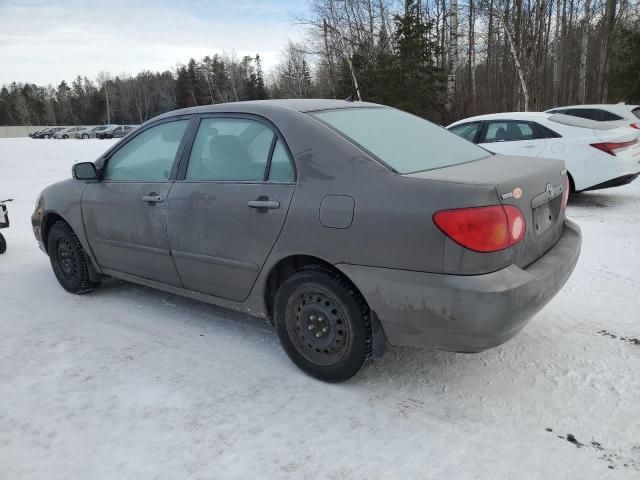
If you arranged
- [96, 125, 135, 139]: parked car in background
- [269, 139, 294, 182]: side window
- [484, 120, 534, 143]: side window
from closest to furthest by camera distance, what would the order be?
[269, 139, 294, 182]: side window → [484, 120, 534, 143]: side window → [96, 125, 135, 139]: parked car in background

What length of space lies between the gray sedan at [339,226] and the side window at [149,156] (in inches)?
0.5

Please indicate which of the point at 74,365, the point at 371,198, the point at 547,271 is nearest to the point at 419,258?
the point at 371,198

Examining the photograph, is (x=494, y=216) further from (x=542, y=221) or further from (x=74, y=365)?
(x=74, y=365)

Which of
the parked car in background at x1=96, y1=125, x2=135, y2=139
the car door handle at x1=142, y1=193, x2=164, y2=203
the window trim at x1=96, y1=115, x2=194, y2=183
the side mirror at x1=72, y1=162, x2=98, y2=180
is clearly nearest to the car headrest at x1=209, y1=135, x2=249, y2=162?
the window trim at x1=96, y1=115, x2=194, y2=183

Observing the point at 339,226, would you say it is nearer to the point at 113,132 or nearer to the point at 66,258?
the point at 66,258

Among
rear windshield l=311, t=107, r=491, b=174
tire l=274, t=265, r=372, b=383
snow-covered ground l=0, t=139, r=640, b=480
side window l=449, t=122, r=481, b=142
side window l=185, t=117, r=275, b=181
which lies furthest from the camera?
side window l=449, t=122, r=481, b=142

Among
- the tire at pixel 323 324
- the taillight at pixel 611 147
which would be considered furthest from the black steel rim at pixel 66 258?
the taillight at pixel 611 147

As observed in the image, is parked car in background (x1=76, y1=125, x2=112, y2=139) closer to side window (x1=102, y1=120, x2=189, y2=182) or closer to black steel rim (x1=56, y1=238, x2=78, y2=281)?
black steel rim (x1=56, y1=238, x2=78, y2=281)

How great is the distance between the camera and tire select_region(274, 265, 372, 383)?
2787mm

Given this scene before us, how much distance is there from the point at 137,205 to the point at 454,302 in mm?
2482

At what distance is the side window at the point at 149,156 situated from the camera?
3.77 metres

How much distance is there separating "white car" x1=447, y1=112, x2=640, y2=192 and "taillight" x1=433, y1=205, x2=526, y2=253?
614 centimetres

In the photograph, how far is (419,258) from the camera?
249cm

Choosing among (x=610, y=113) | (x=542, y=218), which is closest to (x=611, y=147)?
(x=610, y=113)
